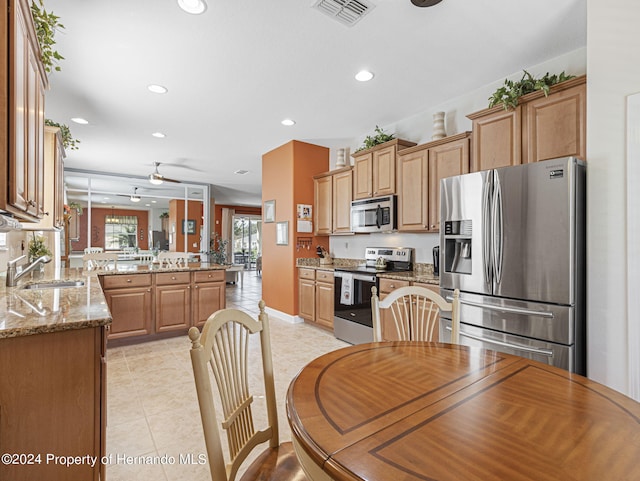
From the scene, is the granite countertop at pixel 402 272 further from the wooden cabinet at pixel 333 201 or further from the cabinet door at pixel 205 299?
the cabinet door at pixel 205 299

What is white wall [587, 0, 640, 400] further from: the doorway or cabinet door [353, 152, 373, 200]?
the doorway

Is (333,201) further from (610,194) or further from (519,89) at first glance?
(610,194)

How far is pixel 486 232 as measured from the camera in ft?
8.21

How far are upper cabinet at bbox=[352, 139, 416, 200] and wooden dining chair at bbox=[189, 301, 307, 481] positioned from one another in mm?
2910

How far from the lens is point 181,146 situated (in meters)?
5.41

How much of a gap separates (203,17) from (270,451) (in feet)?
8.31

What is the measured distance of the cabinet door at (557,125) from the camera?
2316mm

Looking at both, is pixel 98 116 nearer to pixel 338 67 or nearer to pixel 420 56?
pixel 338 67

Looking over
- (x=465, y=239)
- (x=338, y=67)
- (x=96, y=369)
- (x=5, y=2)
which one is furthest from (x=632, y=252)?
(x=5, y=2)

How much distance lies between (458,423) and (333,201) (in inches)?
157

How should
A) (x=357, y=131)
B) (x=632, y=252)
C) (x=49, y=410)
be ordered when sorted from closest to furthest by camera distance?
1. (x=49, y=410)
2. (x=632, y=252)
3. (x=357, y=131)

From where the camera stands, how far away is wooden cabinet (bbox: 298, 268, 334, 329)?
4301 millimetres

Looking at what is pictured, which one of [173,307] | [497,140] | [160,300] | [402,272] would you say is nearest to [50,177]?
[160,300]

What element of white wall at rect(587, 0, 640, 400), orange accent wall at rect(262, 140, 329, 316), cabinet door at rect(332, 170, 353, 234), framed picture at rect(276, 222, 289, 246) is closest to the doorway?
orange accent wall at rect(262, 140, 329, 316)
